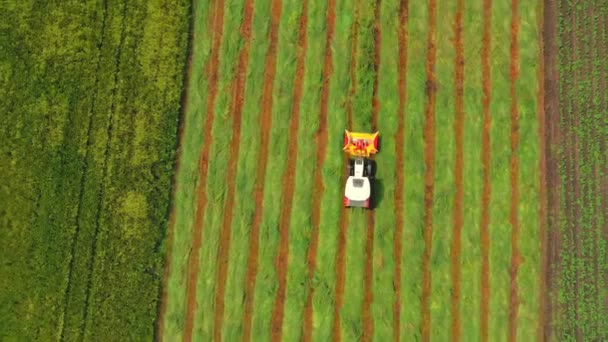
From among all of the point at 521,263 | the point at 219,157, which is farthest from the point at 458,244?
the point at 219,157

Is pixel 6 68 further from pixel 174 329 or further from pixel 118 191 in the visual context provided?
pixel 174 329

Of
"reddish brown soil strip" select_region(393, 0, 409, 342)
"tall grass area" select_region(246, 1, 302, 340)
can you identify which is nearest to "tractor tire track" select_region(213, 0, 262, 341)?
"tall grass area" select_region(246, 1, 302, 340)

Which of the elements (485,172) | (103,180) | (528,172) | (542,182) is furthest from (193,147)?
(542,182)

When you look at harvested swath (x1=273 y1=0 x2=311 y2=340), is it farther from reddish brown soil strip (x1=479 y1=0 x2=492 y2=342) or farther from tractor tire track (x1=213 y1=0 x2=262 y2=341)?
reddish brown soil strip (x1=479 y1=0 x2=492 y2=342)

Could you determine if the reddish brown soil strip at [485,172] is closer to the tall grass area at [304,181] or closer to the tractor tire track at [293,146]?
the tall grass area at [304,181]

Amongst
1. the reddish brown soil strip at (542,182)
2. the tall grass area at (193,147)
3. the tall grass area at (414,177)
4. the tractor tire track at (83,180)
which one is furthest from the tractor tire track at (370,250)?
the tractor tire track at (83,180)
